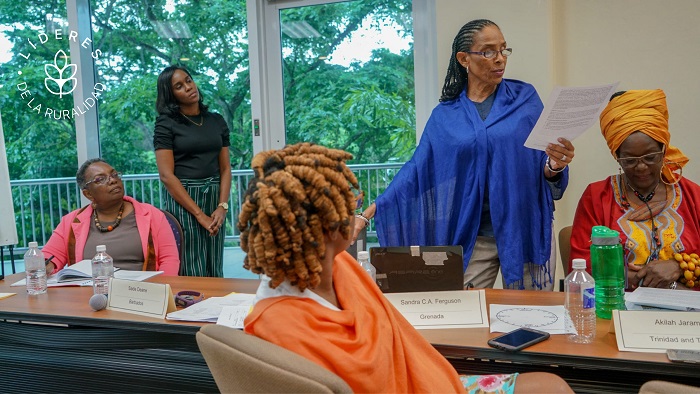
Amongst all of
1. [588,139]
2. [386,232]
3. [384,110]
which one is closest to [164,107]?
[384,110]

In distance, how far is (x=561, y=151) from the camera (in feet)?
7.26

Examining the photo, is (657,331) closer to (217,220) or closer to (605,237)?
(605,237)

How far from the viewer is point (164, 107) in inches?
143

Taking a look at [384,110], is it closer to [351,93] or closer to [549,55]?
[351,93]

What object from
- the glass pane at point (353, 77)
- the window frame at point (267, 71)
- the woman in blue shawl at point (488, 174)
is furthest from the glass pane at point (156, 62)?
the woman in blue shawl at point (488, 174)

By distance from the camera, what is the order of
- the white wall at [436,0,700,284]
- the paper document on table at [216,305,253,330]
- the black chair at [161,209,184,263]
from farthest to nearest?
1. the white wall at [436,0,700,284]
2. the black chair at [161,209,184,263]
3. the paper document on table at [216,305,253,330]

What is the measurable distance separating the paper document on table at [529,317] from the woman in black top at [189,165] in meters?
2.12

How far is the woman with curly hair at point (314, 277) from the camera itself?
116 cm

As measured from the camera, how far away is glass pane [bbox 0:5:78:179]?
473 centimetres

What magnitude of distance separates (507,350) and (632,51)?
2.38 metres

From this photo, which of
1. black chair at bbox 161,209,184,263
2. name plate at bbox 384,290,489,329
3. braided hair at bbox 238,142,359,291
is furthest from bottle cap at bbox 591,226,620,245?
black chair at bbox 161,209,184,263

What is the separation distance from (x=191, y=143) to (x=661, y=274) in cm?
253

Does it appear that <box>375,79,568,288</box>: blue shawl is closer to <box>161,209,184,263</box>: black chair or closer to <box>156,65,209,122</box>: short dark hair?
<box>161,209,184,263</box>: black chair

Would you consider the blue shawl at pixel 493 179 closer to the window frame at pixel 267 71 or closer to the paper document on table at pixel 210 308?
the paper document on table at pixel 210 308
